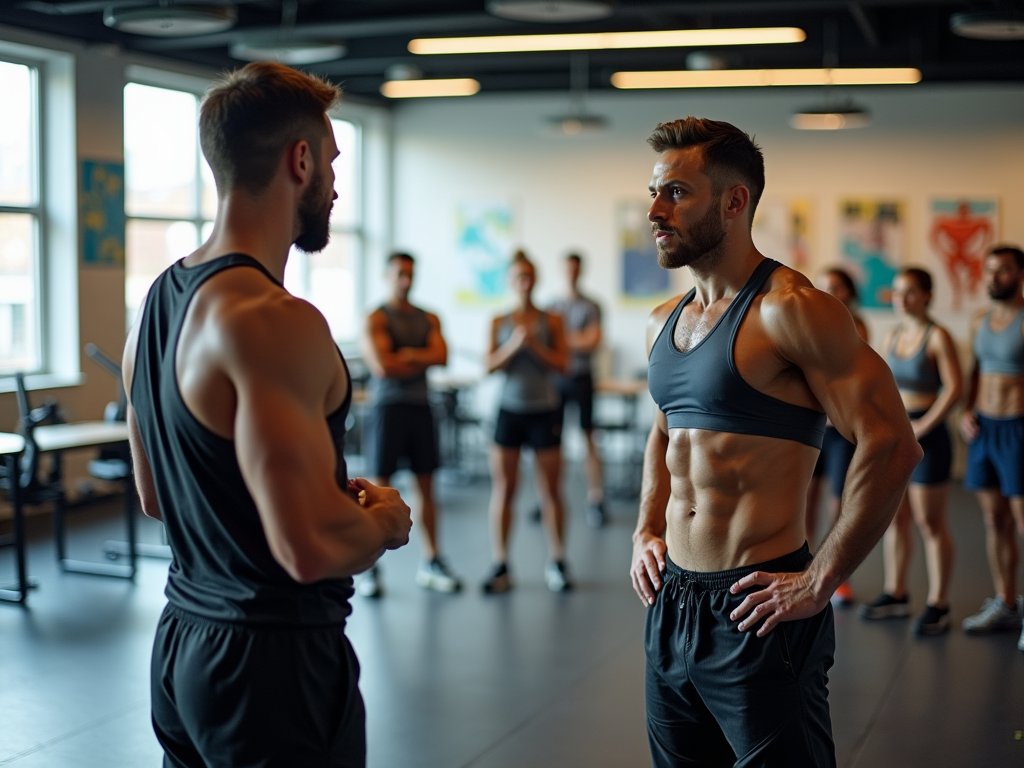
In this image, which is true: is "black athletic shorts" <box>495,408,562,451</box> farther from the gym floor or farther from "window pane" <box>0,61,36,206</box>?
"window pane" <box>0,61,36,206</box>

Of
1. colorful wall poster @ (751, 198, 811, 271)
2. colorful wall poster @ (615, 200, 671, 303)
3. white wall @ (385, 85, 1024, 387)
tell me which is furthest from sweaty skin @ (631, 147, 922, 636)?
colorful wall poster @ (615, 200, 671, 303)

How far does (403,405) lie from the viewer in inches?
213

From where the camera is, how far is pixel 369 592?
210 inches

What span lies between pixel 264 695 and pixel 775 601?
3.20 feet

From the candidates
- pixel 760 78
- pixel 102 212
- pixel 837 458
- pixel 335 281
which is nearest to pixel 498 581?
pixel 837 458

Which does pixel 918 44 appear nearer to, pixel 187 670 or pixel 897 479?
pixel 897 479

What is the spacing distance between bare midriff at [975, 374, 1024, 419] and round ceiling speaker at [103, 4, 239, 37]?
4001 mm

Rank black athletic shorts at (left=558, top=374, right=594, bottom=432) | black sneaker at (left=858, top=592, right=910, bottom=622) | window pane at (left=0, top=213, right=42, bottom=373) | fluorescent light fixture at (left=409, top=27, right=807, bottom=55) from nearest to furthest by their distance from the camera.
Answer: black sneaker at (left=858, top=592, right=910, bottom=622) < fluorescent light fixture at (left=409, top=27, right=807, bottom=55) < window pane at (left=0, top=213, right=42, bottom=373) < black athletic shorts at (left=558, top=374, right=594, bottom=432)

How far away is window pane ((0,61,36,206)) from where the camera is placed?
706 cm

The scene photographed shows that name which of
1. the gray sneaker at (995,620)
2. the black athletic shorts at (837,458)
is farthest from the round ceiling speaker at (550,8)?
the gray sneaker at (995,620)

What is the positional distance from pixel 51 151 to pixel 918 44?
6.10 meters

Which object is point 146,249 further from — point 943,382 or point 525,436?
point 943,382

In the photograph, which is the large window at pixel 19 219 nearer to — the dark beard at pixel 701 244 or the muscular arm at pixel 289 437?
the dark beard at pixel 701 244

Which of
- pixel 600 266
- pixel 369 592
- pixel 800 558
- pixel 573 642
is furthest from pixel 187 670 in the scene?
pixel 600 266
